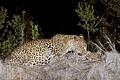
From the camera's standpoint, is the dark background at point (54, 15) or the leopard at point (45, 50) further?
the dark background at point (54, 15)

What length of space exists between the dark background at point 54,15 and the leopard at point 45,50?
476 centimetres

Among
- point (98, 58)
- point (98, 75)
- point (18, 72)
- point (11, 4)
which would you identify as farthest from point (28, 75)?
point (11, 4)

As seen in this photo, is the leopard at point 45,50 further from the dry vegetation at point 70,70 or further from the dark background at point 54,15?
the dark background at point 54,15

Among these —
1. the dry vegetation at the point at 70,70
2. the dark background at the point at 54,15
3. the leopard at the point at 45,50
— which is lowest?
the dry vegetation at the point at 70,70

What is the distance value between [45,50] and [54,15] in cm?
576

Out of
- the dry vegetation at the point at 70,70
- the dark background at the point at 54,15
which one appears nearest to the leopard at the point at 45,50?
the dry vegetation at the point at 70,70

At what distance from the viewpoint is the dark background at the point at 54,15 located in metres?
13.8

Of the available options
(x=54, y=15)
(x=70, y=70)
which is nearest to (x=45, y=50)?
(x=70, y=70)

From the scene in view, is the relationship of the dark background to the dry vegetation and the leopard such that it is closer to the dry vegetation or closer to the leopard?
the leopard

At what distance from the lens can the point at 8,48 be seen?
36.8 ft

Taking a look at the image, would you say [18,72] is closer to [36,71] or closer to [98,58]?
[36,71]

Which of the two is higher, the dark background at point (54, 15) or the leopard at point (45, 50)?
the dark background at point (54, 15)

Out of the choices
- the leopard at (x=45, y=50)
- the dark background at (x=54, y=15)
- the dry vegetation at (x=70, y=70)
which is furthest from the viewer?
the dark background at (x=54, y=15)

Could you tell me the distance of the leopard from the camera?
8375mm
